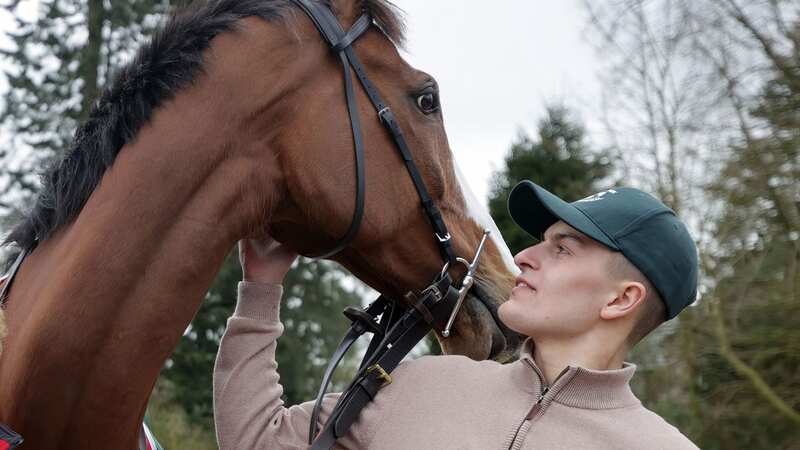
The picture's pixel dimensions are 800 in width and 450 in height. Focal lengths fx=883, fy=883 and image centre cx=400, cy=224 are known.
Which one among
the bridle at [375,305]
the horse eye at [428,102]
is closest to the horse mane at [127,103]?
the bridle at [375,305]

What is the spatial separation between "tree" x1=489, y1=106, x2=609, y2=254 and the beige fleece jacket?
358 inches

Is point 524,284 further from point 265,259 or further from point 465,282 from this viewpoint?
point 265,259

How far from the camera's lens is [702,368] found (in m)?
8.99

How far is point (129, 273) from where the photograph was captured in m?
2.13

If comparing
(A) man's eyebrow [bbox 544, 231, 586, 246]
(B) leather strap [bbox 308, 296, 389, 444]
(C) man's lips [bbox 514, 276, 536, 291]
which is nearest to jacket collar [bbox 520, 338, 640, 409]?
(C) man's lips [bbox 514, 276, 536, 291]

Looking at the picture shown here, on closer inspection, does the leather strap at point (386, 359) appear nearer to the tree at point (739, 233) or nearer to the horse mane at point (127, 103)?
the horse mane at point (127, 103)

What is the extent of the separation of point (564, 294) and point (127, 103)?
125 centimetres

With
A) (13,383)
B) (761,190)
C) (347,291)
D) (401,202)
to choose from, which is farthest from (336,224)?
(347,291)

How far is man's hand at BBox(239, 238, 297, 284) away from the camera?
2.57 metres

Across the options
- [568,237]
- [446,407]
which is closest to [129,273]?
[446,407]

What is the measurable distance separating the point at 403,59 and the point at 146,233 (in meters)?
0.99

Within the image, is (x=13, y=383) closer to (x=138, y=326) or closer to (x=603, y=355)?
(x=138, y=326)

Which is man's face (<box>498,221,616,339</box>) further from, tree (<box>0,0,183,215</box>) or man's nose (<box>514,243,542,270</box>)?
tree (<box>0,0,183,215</box>)

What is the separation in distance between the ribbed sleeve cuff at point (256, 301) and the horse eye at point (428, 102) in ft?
2.33
